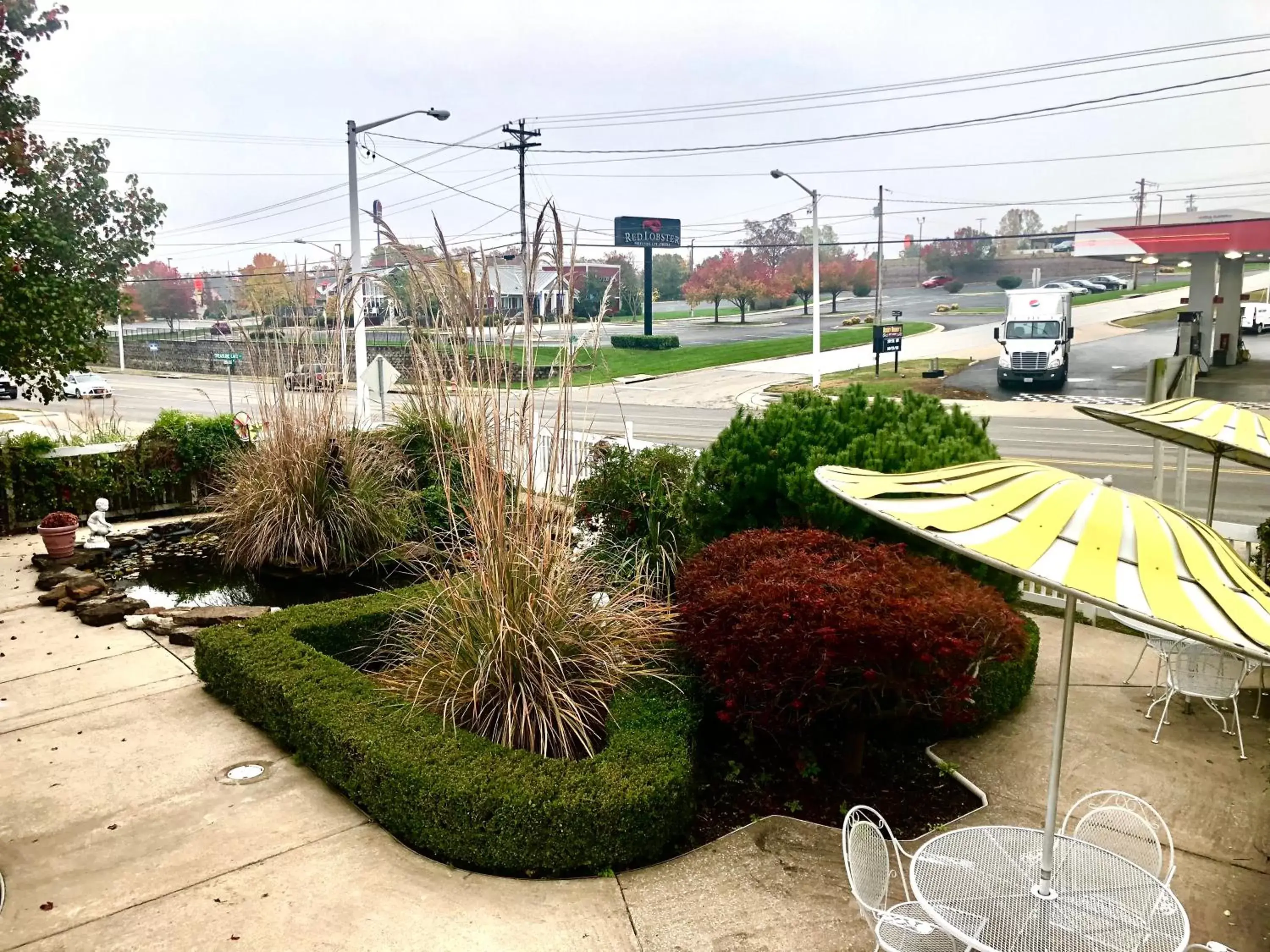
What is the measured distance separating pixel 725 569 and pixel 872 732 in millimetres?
1334

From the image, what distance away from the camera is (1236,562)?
112 inches

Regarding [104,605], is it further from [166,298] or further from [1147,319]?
[166,298]

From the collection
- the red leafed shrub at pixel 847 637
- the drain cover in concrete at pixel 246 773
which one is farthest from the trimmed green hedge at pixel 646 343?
the red leafed shrub at pixel 847 637

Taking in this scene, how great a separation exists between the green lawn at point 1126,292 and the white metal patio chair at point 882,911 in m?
55.8

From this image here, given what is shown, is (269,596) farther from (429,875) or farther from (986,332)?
(986,332)

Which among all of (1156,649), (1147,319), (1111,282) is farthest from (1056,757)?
(1111,282)

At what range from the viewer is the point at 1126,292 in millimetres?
60375

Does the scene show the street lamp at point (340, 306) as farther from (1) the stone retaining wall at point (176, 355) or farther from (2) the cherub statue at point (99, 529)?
(1) the stone retaining wall at point (176, 355)

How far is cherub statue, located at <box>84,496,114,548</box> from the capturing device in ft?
30.6

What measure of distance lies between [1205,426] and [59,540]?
9513 mm

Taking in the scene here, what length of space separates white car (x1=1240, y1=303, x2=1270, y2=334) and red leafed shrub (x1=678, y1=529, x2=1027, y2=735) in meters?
44.2

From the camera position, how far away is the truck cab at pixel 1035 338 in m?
26.2

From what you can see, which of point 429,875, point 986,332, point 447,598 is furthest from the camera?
point 986,332

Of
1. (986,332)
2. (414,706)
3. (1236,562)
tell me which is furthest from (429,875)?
(986,332)
